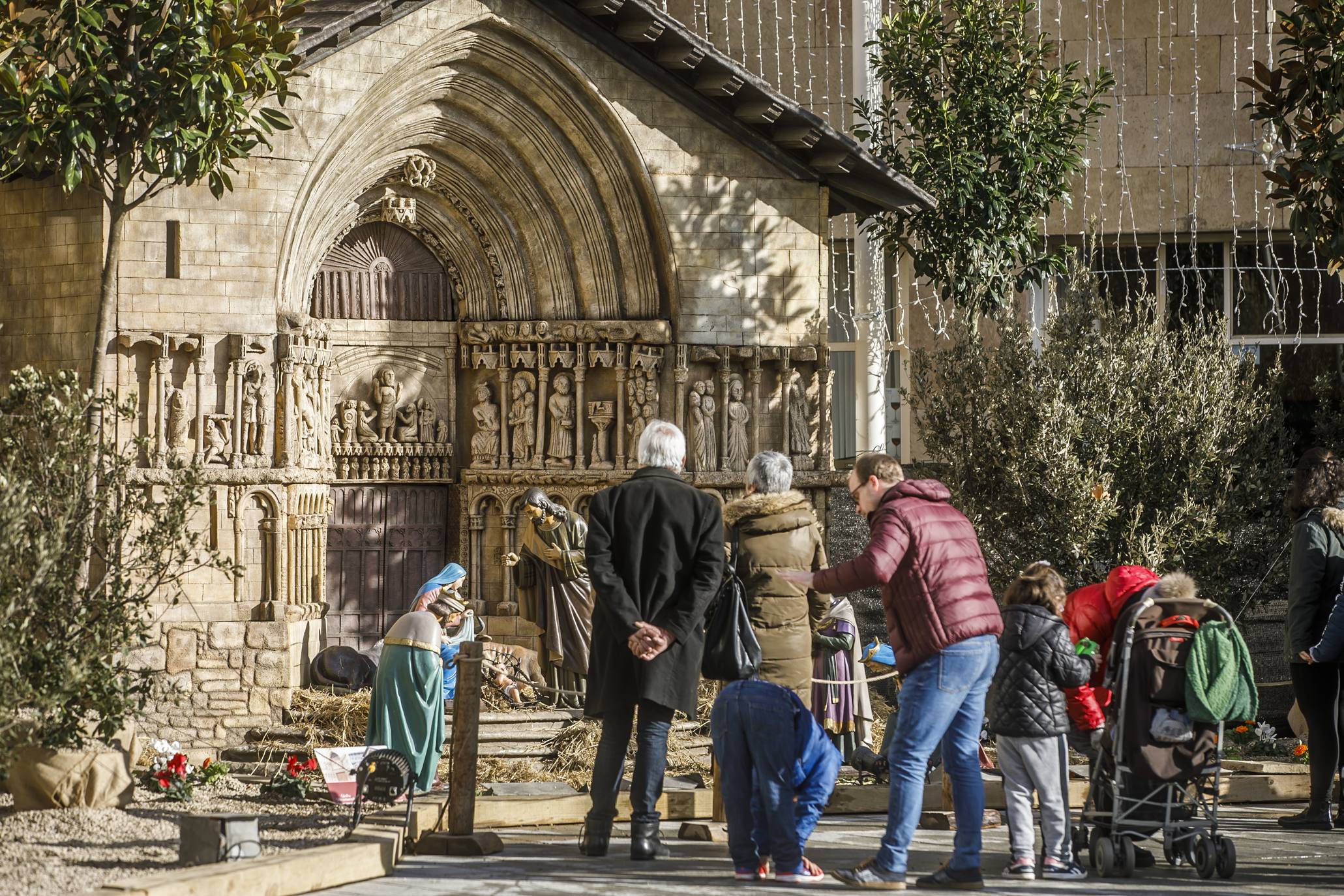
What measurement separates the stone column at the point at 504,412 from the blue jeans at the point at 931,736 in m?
6.95

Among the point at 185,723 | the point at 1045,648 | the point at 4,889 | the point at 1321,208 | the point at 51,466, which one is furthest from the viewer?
the point at 185,723

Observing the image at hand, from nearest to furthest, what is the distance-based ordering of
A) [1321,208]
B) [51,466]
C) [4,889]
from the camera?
[4,889] → [51,466] → [1321,208]

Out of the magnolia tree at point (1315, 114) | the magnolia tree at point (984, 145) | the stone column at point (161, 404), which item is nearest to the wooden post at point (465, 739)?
the stone column at point (161, 404)

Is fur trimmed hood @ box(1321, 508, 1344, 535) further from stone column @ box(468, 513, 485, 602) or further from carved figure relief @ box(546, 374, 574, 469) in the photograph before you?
stone column @ box(468, 513, 485, 602)

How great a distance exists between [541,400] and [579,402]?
1.11ft

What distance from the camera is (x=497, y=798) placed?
861cm

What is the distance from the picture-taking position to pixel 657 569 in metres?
7.12

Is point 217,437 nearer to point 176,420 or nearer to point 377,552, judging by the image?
point 176,420

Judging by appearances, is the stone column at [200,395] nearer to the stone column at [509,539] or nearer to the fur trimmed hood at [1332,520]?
the stone column at [509,539]

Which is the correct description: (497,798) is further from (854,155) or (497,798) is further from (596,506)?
(854,155)

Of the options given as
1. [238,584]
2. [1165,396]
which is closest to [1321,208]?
[1165,396]

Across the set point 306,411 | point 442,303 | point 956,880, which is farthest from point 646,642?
point 442,303

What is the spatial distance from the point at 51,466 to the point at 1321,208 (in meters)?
7.85

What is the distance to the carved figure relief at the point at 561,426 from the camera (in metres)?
12.9
